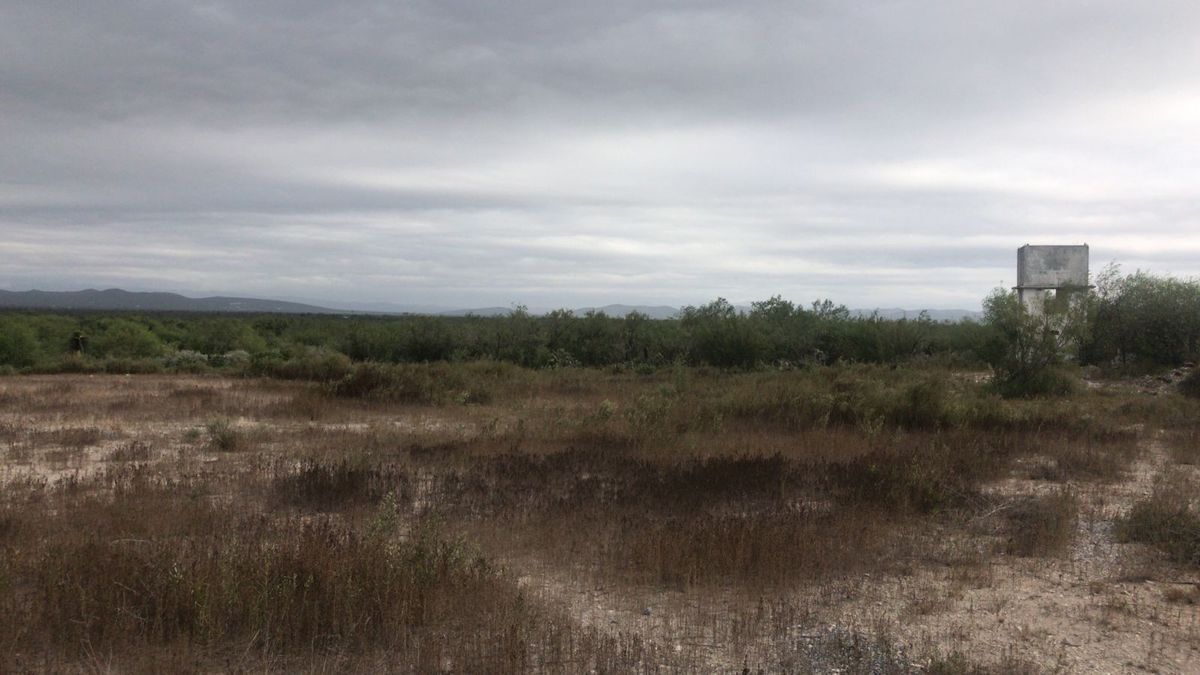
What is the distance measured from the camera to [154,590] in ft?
17.4

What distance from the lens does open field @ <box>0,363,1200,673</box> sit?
16.5ft

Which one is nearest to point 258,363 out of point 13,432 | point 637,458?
point 13,432

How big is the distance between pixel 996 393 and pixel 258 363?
23.2 m

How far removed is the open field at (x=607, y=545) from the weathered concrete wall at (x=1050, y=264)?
65.2 ft

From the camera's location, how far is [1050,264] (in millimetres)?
32469

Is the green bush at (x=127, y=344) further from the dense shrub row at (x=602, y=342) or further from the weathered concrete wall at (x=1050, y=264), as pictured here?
the weathered concrete wall at (x=1050, y=264)

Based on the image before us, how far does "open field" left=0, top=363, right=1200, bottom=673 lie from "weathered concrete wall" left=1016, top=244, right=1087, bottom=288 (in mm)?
19885

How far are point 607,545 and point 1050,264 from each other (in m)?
31.4

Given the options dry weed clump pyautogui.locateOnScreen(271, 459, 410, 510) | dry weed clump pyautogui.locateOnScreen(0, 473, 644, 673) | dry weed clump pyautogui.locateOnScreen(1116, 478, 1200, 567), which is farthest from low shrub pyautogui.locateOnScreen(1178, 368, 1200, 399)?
dry weed clump pyautogui.locateOnScreen(0, 473, 644, 673)

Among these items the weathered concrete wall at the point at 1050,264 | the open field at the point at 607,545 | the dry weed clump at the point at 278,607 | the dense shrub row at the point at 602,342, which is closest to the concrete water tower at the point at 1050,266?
the weathered concrete wall at the point at 1050,264

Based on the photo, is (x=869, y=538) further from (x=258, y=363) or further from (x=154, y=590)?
(x=258, y=363)

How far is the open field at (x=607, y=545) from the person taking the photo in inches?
198

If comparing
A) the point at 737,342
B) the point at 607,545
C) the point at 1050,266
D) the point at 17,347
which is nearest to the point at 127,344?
the point at 17,347

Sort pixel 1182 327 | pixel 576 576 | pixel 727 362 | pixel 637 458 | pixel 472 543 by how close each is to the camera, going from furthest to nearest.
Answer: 1. pixel 727 362
2. pixel 1182 327
3. pixel 637 458
4. pixel 472 543
5. pixel 576 576
